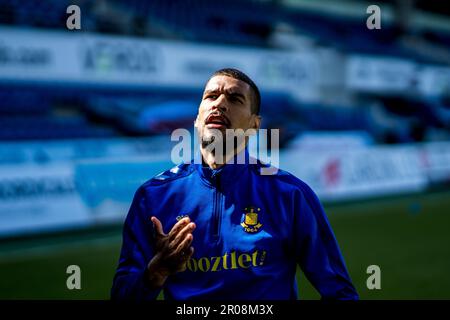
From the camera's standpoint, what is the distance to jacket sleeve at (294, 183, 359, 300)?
7.32ft

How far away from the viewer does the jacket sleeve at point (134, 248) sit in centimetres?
222

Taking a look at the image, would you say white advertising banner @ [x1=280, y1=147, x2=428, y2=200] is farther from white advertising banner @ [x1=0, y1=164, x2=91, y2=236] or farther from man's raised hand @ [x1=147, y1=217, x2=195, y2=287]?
man's raised hand @ [x1=147, y1=217, x2=195, y2=287]

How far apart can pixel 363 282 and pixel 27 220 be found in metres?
5.72

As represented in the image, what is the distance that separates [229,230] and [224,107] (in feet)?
1.64

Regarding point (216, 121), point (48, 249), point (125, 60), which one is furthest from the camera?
point (125, 60)

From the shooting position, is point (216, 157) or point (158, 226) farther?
point (216, 157)

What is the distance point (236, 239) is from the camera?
2227 millimetres

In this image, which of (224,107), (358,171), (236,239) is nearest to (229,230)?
(236,239)

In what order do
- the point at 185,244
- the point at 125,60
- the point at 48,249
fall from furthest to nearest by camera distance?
the point at 125,60
the point at 48,249
the point at 185,244

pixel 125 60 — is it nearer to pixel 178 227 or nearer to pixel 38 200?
pixel 38 200

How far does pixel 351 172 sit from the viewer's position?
48.5 feet

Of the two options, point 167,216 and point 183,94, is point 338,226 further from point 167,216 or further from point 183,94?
point 167,216
